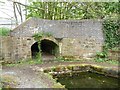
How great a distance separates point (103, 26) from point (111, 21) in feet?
1.65

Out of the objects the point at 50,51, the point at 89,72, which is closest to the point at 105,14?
the point at 50,51

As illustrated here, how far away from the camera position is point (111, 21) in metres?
11.9

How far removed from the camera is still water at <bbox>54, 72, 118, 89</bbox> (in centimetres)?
805

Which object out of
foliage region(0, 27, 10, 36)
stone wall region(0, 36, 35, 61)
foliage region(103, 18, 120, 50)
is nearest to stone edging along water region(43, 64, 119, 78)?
stone wall region(0, 36, 35, 61)

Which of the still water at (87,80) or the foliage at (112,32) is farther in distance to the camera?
the foliage at (112,32)

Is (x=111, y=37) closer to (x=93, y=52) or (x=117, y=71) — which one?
(x=93, y=52)

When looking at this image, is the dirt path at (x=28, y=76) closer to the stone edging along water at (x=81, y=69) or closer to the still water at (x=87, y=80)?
the stone edging along water at (x=81, y=69)

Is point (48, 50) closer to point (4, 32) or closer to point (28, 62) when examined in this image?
point (28, 62)

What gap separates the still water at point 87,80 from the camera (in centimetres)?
805

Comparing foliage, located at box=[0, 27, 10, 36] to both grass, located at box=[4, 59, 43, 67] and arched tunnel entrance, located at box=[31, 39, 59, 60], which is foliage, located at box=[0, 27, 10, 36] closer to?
grass, located at box=[4, 59, 43, 67]

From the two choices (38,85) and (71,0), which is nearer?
(38,85)

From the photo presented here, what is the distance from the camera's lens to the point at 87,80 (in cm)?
876

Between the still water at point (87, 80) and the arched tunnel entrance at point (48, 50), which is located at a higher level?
the arched tunnel entrance at point (48, 50)

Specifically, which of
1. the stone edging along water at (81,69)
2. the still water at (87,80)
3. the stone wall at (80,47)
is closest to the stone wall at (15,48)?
the stone wall at (80,47)
